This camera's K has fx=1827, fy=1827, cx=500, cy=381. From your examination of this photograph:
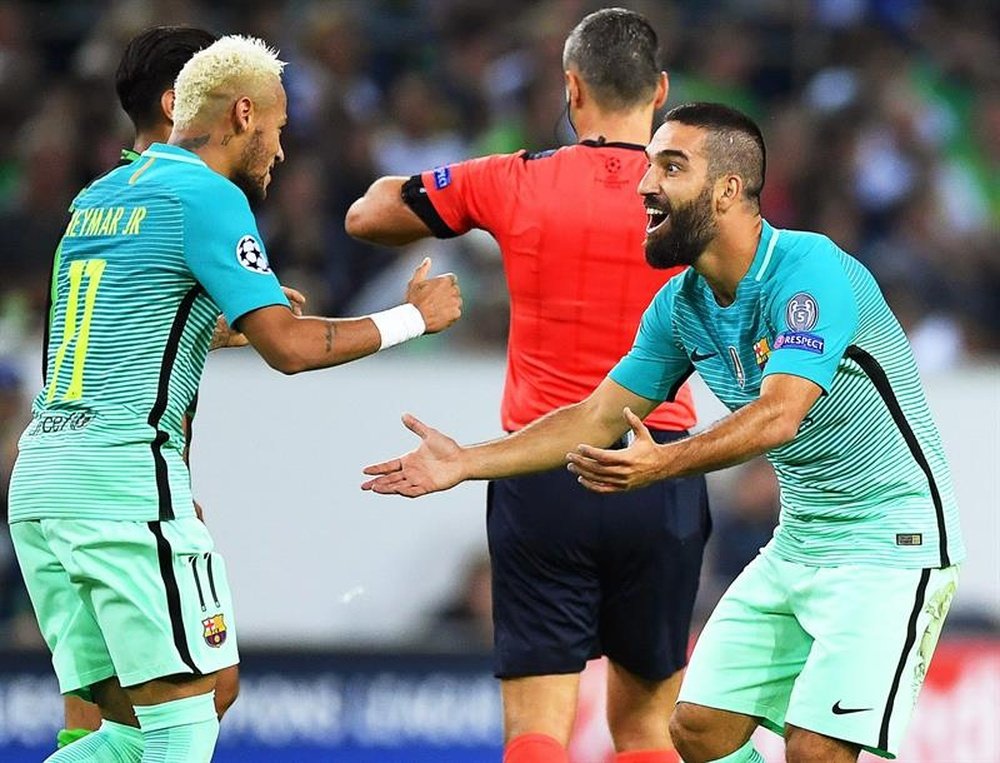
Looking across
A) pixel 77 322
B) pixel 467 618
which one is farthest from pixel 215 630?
pixel 467 618

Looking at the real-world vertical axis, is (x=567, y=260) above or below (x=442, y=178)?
below

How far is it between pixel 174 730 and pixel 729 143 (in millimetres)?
1968

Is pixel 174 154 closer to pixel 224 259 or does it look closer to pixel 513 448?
pixel 224 259

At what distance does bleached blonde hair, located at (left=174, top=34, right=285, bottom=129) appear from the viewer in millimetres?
4488

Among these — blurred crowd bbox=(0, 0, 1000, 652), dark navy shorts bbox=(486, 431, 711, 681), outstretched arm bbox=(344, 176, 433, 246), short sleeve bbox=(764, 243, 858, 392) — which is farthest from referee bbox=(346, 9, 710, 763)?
blurred crowd bbox=(0, 0, 1000, 652)

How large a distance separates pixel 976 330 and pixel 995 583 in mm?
1575

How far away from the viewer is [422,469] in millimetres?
4617

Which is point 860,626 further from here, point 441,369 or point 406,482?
point 441,369

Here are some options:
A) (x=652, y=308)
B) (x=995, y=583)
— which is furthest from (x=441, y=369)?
(x=652, y=308)

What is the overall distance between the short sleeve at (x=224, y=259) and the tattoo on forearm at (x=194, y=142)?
24 centimetres

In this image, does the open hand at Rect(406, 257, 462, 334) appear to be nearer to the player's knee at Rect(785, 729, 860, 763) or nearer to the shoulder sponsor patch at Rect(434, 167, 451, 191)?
the shoulder sponsor patch at Rect(434, 167, 451, 191)

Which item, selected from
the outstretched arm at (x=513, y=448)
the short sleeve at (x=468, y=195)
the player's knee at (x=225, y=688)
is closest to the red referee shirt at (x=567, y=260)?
the short sleeve at (x=468, y=195)

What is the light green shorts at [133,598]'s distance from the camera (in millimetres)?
4258

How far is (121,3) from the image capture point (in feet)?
32.2
